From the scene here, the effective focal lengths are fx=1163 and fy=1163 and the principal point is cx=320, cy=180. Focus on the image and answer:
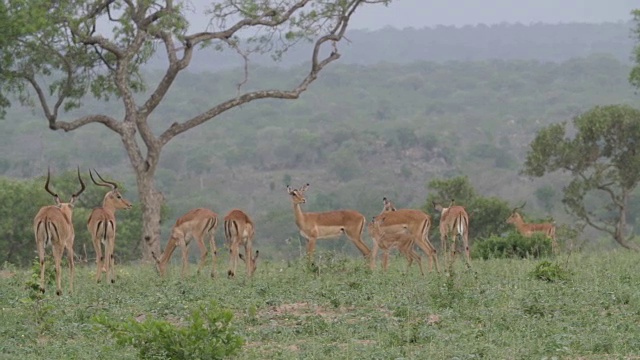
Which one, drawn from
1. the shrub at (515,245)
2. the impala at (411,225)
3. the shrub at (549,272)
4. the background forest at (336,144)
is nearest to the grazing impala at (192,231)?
the impala at (411,225)

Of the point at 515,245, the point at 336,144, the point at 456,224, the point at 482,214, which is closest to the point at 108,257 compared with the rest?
the point at 456,224

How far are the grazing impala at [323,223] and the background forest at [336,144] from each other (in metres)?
11.7

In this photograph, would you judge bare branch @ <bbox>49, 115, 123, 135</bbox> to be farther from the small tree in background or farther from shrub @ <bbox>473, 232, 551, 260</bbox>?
the small tree in background

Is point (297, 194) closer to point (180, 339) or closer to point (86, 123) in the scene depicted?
point (86, 123)

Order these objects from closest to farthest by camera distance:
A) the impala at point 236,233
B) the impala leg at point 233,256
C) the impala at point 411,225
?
the impala leg at point 233,256, the impala at point 236,233, the impala at point 411,225

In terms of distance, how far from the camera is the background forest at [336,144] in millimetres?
50281

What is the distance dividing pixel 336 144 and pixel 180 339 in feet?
210

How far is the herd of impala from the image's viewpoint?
12914mm

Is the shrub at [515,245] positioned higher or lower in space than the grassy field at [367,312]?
lower

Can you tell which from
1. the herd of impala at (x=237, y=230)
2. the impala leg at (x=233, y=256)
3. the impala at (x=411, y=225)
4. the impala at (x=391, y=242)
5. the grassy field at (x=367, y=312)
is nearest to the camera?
the grassy field at (x=367, y=312)

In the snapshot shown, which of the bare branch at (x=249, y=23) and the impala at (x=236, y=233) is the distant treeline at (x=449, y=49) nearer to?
the bare branch at (x=249, y=23)

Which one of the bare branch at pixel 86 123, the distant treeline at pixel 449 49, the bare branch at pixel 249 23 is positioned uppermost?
the distant treeline at pixel 449 49

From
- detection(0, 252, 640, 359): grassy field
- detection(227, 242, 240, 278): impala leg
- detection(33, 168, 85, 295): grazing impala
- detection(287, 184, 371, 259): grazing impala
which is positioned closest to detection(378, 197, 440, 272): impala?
detection(0, 252, 640, 359): grassy field

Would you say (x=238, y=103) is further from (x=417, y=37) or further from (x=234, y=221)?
(x=417, y=37)
